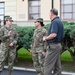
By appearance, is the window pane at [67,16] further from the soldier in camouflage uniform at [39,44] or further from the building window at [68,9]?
the soldier in camouflage uniform at [39,44]

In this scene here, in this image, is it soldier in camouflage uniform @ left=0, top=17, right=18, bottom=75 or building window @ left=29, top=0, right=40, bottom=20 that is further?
building window @ left=29, top=0, right=40, bottom=20

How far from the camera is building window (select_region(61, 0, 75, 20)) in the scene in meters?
25.6

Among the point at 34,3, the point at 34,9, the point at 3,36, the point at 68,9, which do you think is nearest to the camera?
the point at 3,36

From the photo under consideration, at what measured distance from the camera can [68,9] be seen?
25.8m

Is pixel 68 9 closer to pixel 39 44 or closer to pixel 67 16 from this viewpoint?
pixel 67 16

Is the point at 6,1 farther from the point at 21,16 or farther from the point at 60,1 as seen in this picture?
the point at 60,1

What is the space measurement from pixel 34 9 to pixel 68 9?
2936 mm

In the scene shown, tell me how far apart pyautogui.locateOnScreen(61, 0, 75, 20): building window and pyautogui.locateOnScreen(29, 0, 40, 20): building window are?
2.16m

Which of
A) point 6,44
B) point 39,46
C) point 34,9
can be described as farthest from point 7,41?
point 34,9

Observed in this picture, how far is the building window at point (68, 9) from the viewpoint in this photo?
25625 mm

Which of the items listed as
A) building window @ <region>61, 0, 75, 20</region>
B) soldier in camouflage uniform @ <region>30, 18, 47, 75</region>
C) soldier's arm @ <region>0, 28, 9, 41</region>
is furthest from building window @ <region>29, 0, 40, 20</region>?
soldier in camouflage uniform @ <region>30, 18, 47, 75</region>

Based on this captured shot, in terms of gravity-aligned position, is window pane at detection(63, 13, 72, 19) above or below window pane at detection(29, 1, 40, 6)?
below

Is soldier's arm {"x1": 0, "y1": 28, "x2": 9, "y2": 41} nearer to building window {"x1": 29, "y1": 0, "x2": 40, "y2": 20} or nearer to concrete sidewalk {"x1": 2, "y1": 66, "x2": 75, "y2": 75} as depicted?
concrete sidewalk {"x1": 2, "y1": 66, "x2": 75, "y2": 75}

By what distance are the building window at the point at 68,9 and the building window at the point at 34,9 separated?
2.16 meters
